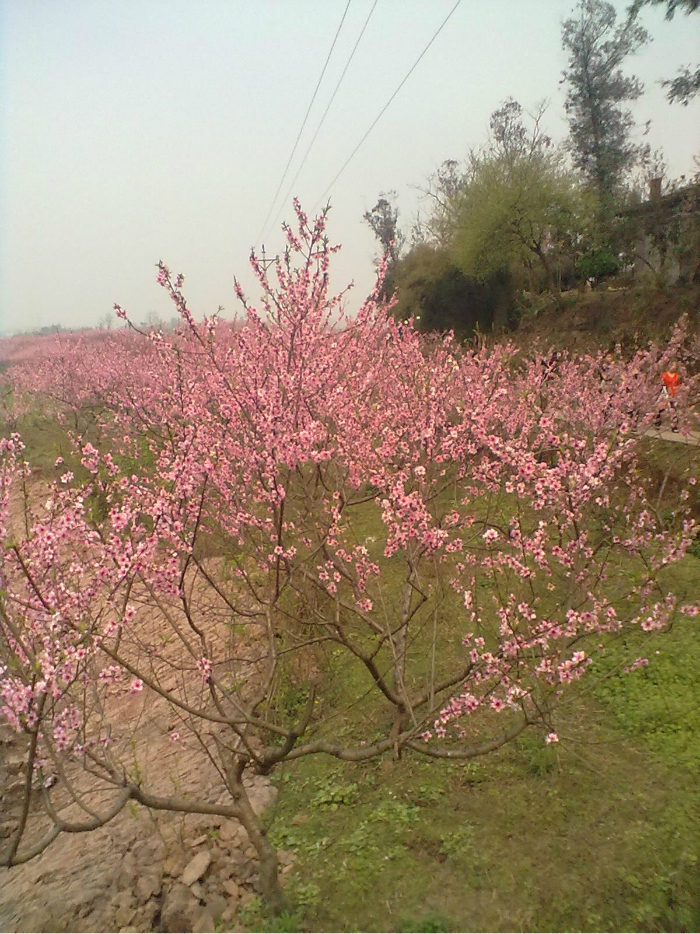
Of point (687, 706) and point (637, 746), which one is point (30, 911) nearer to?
point (637, 746)

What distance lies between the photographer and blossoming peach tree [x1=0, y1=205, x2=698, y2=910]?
10.4 feet

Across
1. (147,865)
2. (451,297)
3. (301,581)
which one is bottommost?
(147,865)

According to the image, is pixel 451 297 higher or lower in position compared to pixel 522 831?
higher

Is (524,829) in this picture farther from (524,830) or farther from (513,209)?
(513,209)

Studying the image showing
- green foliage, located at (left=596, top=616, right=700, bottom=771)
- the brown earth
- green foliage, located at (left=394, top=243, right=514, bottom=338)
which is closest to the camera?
the brown earth

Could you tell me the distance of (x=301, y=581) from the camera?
5340 mm

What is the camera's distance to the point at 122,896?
12.9ft

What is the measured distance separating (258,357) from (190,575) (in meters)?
4.15

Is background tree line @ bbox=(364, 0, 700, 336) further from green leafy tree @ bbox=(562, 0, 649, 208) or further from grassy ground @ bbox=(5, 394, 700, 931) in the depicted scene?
grassy ground @ bbox=(5, 394, 700, 931)

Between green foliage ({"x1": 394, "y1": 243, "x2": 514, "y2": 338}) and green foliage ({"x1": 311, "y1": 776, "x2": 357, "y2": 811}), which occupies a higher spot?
green foliage ({"x1": 394, "y1": 243, "x2": 514, "y2": 338})

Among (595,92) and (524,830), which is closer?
(524,830)

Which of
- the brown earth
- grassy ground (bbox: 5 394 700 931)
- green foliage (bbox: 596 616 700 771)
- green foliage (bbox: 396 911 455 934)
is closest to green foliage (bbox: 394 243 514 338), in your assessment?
green foliage (bbox: 596 616 700 771)

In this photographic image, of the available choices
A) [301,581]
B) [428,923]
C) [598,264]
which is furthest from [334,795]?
[598,264]

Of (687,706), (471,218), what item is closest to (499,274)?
(471,218)
